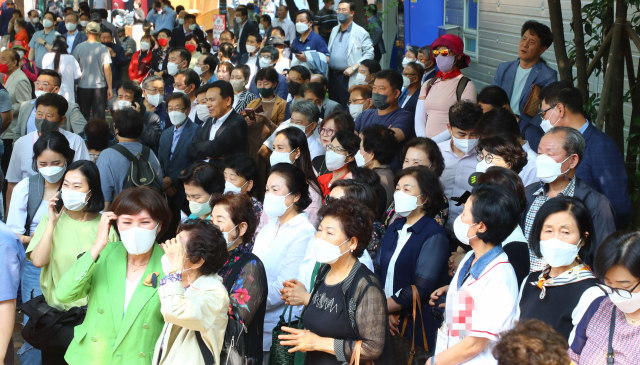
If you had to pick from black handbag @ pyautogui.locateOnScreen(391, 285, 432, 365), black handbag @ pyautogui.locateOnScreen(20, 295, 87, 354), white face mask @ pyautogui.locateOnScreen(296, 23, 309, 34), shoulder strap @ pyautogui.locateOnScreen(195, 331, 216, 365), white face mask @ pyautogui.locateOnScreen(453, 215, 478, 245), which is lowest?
black handbag @ pyautogui.locateOnScreen(391, 285, 432, 365)

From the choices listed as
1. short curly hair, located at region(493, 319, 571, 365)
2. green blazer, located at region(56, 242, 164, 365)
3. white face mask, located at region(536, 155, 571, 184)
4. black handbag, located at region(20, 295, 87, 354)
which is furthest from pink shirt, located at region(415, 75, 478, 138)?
short curly hair, located at region(493, 319, 571, 365)

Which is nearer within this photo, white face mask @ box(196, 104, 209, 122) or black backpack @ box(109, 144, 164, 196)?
black backpack @ box(109, 144, 164, 196)

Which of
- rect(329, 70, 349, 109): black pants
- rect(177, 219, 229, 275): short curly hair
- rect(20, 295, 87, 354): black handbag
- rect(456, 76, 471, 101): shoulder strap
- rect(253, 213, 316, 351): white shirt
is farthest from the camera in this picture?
rect(329, 70, 349, 109): black pants

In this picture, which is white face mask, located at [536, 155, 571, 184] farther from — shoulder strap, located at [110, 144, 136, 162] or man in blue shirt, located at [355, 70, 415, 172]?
shoulder strap, located at [110, 144, 136, 162]

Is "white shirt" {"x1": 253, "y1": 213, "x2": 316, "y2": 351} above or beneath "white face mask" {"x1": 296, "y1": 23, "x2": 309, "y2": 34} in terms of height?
beneath

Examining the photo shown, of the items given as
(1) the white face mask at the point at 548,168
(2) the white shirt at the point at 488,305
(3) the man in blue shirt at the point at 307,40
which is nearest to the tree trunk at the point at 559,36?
(1) the white face mask at the point at 548,168

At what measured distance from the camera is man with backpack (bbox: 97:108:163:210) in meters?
5.96

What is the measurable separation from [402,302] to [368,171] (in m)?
1.54

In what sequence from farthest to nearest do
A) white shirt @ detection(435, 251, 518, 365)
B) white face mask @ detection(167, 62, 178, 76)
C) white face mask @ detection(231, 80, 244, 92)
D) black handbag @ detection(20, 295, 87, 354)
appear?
1. white face mask @ detection(167, 62, 178, 76)
2. white face mask @ detection(231, 80, 244, 92)
3. black handbag @ detection(20, 295, 87, 354)
4. white shirt @ detection(435, 251, 518, 365)

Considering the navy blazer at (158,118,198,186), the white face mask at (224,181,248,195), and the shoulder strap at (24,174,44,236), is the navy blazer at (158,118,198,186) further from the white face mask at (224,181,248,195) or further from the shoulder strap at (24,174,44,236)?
the shoulder strap at (24,174,44,236)

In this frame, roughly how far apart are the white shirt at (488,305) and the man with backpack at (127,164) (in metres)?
3.39

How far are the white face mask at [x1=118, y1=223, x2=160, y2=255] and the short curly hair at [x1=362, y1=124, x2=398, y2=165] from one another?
2.51 meters

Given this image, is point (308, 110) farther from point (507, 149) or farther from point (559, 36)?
point (507, 149)

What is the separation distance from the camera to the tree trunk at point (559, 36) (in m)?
5.74
